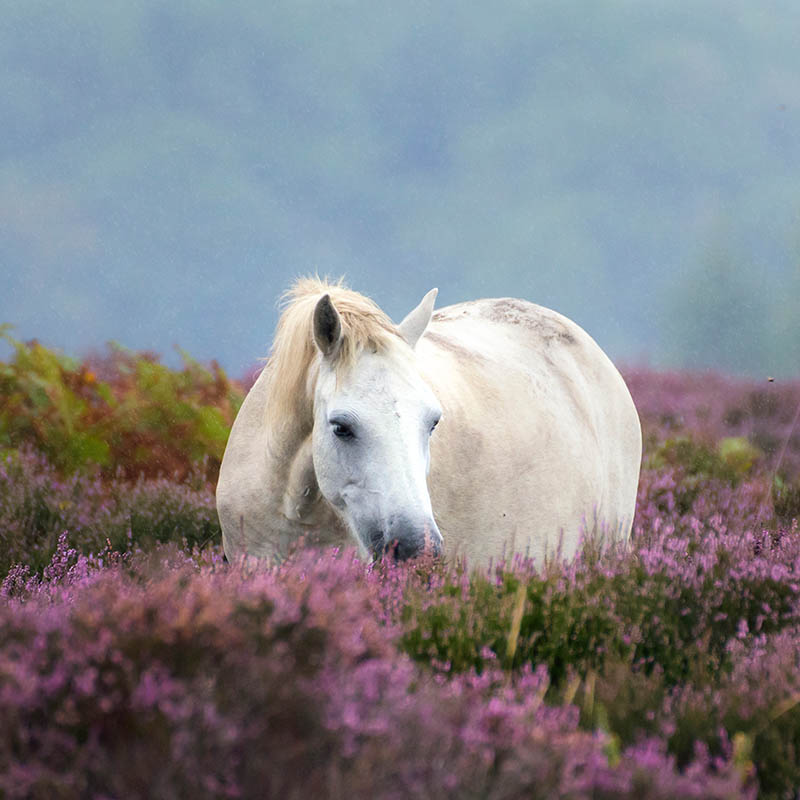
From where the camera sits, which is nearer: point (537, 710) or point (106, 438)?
point (537, 710)

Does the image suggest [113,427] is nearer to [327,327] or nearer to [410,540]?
[327,327]

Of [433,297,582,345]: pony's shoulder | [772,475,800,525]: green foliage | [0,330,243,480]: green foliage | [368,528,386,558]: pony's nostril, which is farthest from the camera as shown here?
[0,330,243,480]: green foliage

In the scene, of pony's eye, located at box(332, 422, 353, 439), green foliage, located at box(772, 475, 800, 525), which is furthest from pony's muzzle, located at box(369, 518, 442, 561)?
green foliage, located at box(772, 475, 800, 525)

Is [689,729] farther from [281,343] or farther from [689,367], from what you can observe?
[689,367]

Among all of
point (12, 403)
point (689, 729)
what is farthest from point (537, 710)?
point (12, 403)

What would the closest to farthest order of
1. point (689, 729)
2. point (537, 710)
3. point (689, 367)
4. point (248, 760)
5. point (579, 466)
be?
point (248, 760), point (537, 710), point (689, 729), point (579, 466), point (689, 367)

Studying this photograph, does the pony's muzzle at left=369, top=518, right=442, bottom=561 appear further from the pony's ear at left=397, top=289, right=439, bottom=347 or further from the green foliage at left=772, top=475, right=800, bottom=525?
the green foliage at left=772, top=475, right=800, bottom=525

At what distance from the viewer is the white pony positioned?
136 inches

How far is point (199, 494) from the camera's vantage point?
6.44 meters

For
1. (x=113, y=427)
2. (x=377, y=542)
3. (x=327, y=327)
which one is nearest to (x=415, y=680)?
(x=377, y=542)

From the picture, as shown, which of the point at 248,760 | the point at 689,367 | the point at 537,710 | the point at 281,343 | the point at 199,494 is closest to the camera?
the point at 248,760

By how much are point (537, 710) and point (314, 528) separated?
7.02 feet

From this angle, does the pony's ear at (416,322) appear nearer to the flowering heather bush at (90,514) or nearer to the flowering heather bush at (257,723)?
the flowering heather bush at (90,514)

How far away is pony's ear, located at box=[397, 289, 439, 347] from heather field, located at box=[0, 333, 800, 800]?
114 cm
